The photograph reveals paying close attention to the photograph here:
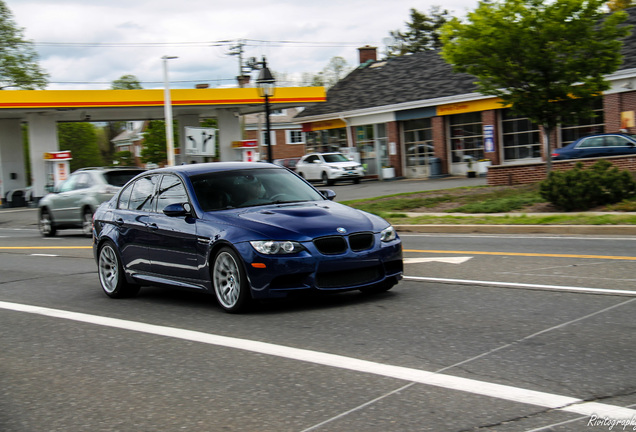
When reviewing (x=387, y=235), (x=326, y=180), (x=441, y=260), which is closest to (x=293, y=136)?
(x=326, y=180)

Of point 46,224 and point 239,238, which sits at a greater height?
point 239,238

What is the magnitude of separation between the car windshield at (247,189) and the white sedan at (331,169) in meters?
31.0

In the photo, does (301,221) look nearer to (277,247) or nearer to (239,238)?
(277,247)

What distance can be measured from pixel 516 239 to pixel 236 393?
380 inches

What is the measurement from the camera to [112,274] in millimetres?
9555

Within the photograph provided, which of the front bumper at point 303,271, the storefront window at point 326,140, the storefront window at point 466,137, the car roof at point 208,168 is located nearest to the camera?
the front bumper at point 303,271

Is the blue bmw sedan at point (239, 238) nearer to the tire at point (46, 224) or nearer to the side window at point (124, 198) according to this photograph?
the side window at point (124, 198)

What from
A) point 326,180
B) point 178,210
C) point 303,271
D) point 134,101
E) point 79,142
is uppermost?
point 79,142

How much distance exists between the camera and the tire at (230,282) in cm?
740

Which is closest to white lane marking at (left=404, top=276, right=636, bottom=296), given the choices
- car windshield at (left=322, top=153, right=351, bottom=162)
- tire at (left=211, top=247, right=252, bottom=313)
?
tire at (left=211, top=247, right=252, bottom=313)

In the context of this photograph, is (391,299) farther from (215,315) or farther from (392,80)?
(392,80)

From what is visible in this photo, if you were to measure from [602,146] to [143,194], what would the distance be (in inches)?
878

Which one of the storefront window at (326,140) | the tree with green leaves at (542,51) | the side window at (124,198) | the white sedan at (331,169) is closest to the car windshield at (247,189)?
the side window at (124,198)

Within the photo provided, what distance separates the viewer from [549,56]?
21.6m
